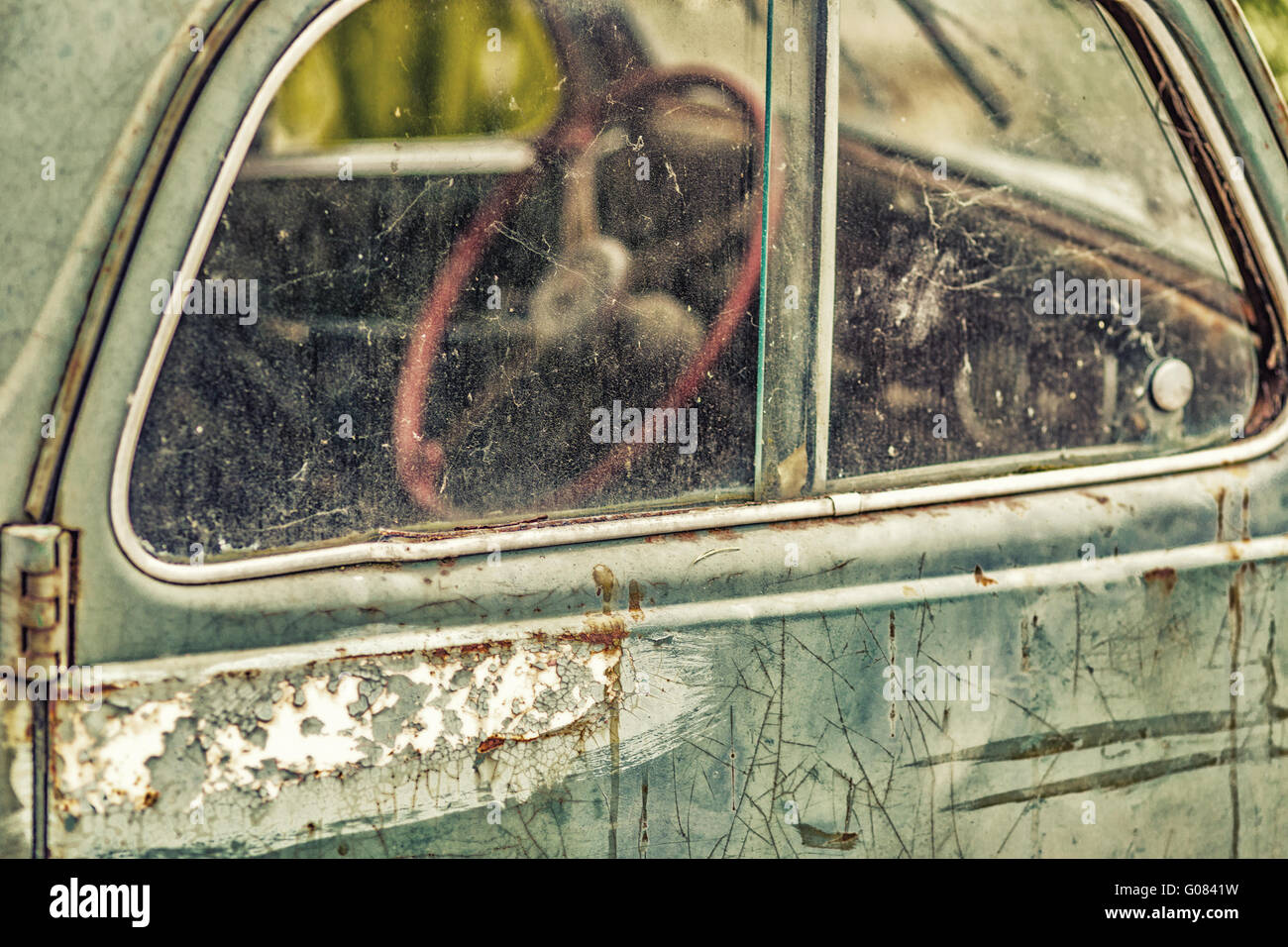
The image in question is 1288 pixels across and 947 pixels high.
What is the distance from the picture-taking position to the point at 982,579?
1.70m

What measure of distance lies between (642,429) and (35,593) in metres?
0.92

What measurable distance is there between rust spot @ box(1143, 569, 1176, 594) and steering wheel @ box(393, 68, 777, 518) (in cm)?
89

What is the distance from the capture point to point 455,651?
1.51 metres

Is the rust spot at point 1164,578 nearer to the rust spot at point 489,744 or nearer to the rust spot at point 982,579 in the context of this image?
the rust spot at point 982,579

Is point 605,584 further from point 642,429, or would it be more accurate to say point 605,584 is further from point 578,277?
point 578,277

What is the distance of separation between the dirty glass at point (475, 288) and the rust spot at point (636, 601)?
14 cm

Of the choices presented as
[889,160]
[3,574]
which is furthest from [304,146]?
[889,160]

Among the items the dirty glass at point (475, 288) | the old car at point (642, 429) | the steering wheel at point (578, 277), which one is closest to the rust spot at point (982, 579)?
the old car at point (642, 429)

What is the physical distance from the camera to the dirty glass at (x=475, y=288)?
1.44 metres

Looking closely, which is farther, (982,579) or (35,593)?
(982,579)

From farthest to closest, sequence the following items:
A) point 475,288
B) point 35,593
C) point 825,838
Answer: point 825,838 < point 475,288 < point 35,593

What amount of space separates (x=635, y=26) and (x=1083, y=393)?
40.4 inches

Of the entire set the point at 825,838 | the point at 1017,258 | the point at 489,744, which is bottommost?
the point at 825,838

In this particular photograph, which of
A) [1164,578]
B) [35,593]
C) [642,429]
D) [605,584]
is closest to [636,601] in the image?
[605,584]
